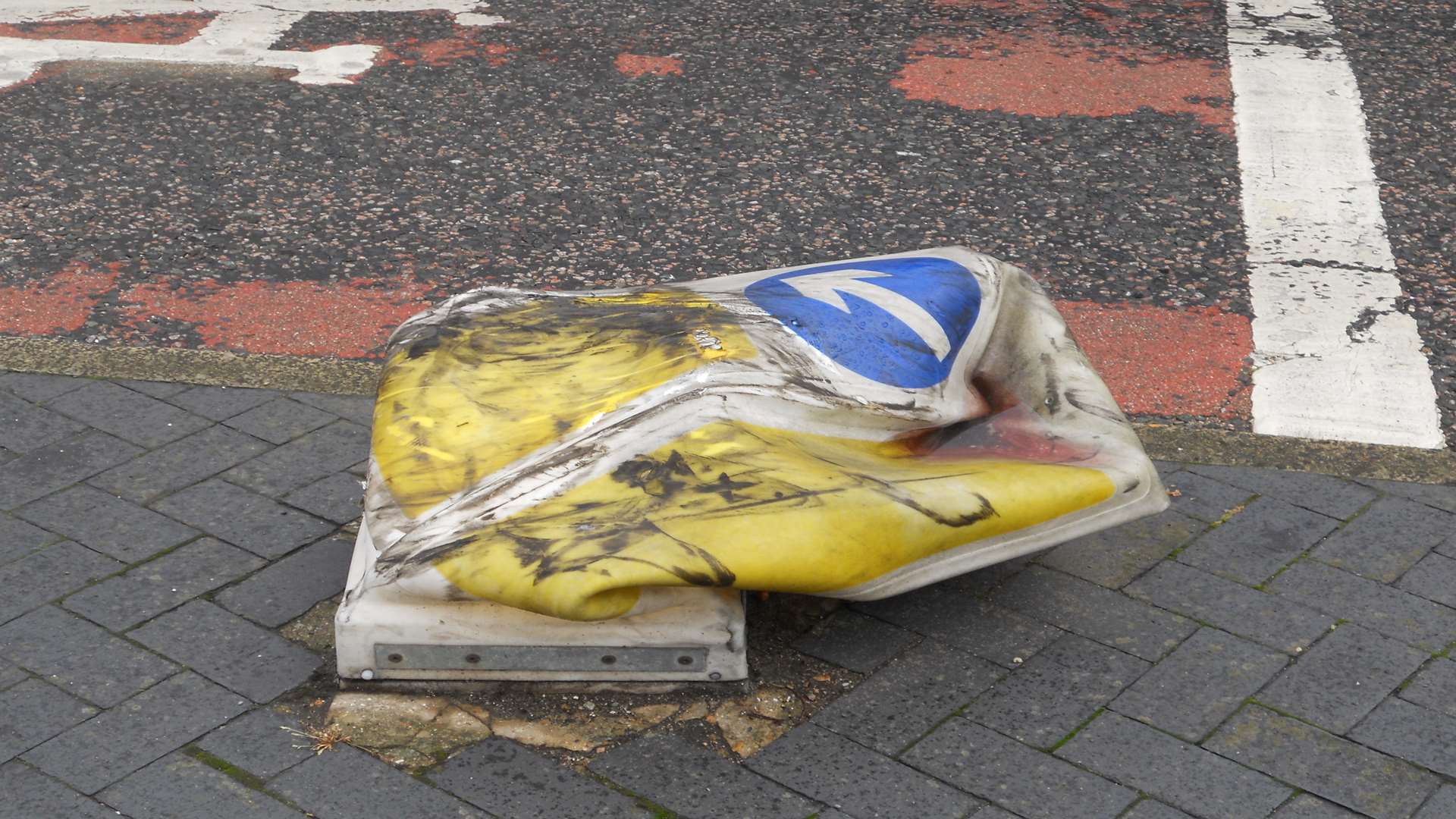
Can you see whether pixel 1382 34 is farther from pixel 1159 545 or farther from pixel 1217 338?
pixel 1159 545

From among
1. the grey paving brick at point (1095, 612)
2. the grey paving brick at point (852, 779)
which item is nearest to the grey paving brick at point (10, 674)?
the grey paving brick at point (852, 779)

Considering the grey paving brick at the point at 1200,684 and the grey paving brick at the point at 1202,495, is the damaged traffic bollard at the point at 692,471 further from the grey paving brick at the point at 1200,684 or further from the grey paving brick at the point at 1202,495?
the grey paving brick at the point at 1202,495

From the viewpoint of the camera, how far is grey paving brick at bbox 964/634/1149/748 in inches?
126

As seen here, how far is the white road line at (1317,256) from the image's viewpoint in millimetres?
4531

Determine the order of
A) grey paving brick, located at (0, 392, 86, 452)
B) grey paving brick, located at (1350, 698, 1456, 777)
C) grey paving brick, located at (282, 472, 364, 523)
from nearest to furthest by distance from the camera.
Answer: grey paving brick, located at (1350, 698, 1456, 777), grey paving brick, located at (282, 472, 364, 523), grey paving brick, located at (0, 392, 86, 452)

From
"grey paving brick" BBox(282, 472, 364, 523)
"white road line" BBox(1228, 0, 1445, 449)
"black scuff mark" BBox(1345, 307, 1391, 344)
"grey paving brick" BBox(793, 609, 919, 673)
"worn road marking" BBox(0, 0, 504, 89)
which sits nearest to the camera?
"grey paving brick" BBox(793, 609, 919, 673)

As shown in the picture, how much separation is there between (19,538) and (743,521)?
5.86ft

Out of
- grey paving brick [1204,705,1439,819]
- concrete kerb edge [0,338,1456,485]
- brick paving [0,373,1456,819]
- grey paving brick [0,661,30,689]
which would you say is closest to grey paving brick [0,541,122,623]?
brick paving [0,373,1456,819]

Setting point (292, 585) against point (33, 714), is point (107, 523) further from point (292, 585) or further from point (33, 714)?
point (33, 714)

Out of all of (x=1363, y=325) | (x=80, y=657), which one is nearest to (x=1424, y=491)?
(x=1363, y=325)

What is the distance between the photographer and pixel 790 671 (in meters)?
3.35

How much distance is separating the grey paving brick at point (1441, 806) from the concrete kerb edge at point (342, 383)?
1266mm

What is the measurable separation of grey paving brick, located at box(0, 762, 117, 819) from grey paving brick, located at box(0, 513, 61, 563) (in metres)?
0.80

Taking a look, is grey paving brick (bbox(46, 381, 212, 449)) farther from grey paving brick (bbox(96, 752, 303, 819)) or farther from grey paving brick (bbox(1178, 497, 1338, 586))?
grey paving brick (bbox(1178, 497, 1338, 586))
